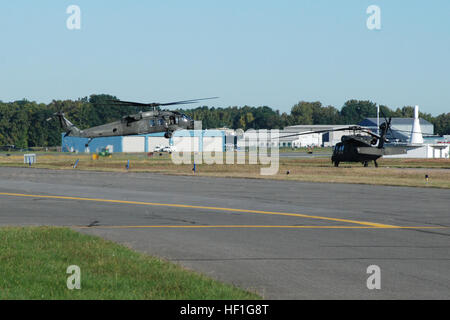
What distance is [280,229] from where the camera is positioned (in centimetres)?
1719

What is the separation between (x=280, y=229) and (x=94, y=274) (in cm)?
799

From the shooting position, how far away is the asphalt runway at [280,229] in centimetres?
1036

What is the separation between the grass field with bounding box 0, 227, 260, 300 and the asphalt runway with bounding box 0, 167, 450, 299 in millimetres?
761

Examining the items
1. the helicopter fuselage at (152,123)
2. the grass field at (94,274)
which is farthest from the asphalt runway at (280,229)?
the helicopter fuselage at (152,123)

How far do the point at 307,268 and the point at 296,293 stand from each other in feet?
7.04

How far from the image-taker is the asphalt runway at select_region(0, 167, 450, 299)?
10.4 metres

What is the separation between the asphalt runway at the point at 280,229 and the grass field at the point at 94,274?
76cm

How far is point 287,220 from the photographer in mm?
19312
